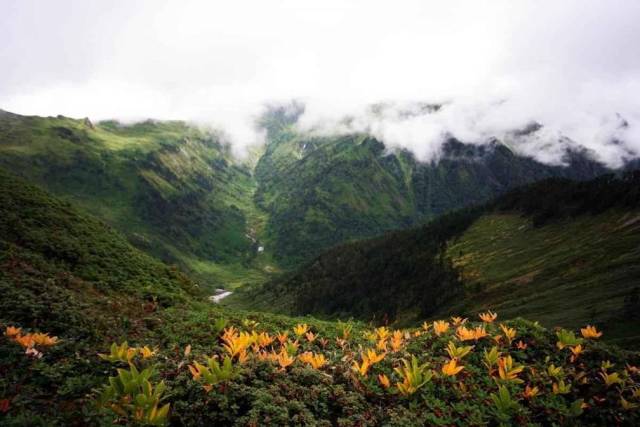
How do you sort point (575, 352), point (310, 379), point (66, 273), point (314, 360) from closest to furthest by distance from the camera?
point (310, 379) < point (314, 360) < point (575, 352) < point (66, 273)

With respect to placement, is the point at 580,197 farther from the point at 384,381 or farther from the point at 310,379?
the point at 310,379

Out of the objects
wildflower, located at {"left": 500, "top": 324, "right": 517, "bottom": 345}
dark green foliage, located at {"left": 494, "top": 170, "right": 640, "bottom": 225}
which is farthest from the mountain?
wildflower, located at {"left": 500, "top": 324, "right": 517, "bottom": 345}

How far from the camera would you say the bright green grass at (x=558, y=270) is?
175ft

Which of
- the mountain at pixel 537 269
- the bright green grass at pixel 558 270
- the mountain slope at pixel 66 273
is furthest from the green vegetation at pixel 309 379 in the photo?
the bright green grass at pixel 558 270

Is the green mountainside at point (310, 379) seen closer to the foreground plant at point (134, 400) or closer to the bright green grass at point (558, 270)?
the foreground plant at point (134, 400)

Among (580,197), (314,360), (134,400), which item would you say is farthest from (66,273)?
(580,197)

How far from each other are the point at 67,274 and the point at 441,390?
894 inches

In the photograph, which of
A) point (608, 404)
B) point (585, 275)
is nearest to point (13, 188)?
point (608, 404)

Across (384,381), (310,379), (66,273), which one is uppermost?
(66,273)

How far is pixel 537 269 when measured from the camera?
105 meters

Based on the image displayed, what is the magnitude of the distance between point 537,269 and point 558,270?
35.2 ft

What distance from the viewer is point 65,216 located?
3275 centimetres

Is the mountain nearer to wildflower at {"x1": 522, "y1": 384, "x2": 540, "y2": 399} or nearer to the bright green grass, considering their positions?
the bright green grass

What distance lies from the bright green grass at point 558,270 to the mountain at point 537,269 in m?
0.26
